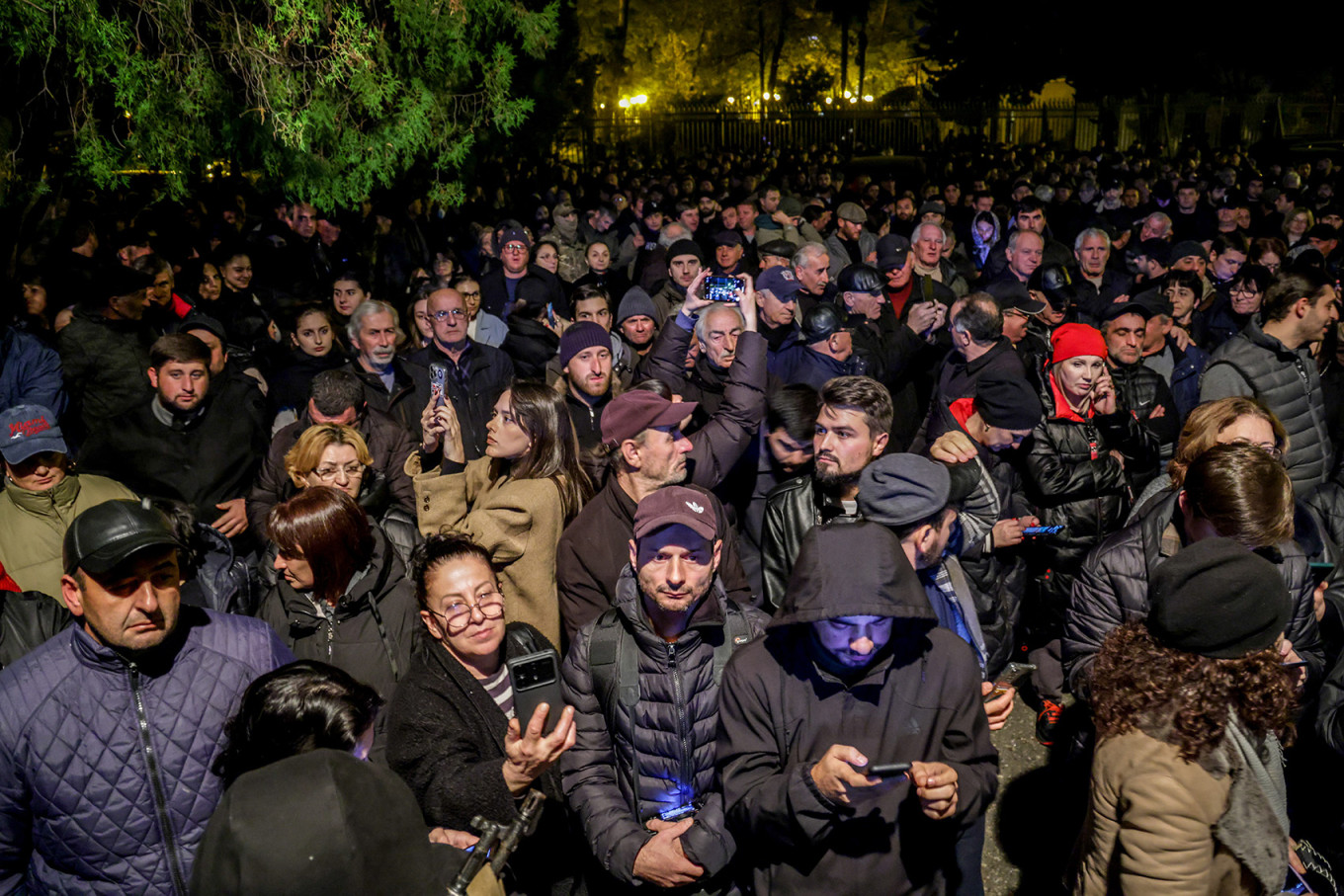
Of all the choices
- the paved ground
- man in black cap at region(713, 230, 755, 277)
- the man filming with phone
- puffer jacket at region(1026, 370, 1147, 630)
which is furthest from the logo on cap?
man in black cap at region(713, 230, 755, 277)

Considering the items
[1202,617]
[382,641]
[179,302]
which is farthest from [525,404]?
[179,302]

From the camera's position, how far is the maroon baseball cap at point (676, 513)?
3.15 metres

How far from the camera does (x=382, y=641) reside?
3580 mm

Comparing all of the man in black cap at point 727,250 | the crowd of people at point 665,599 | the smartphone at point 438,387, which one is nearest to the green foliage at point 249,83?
the crowd of people at point 665,599

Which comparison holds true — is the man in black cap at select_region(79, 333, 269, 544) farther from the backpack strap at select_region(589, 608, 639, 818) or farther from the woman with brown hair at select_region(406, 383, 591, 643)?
the backpack strap at select_region(589, 608, 639, 818)

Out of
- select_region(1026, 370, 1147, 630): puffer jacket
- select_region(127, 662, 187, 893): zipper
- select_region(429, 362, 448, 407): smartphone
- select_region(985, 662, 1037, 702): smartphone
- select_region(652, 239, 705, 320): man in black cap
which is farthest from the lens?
select_region(652, 239, 705, 320): man in black cap

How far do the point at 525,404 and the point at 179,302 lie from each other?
447 cm

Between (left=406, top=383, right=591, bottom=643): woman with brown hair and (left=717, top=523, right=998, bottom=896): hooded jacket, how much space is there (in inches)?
58.4

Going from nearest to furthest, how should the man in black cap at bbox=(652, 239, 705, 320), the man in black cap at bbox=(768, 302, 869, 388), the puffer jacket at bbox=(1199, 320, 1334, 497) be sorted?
the puffer jacket at bbox=(1199, 320, 1334, 497), the man in black cap at bbox=(768, 302, 869, 388), the man in black cap at bbox=(652, 239, 705, 320)

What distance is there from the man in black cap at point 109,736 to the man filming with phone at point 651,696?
110cm

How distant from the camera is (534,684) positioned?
328 cm

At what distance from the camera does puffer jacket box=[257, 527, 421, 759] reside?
11.7 feet

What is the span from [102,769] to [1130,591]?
3.29m

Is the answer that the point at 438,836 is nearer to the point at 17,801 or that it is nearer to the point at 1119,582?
the point at 17,801
